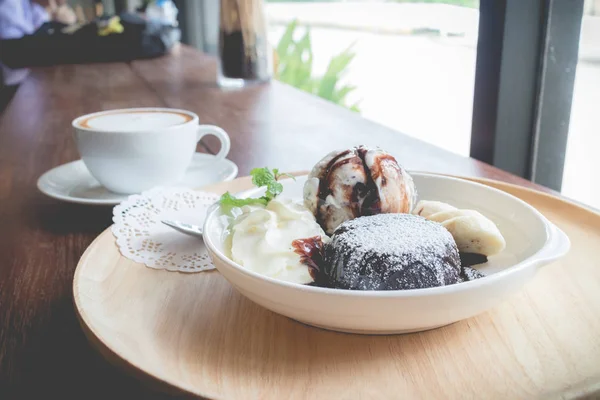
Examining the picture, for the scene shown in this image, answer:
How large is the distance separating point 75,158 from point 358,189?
0.68 meters

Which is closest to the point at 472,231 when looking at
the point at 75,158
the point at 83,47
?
the point at 75,158

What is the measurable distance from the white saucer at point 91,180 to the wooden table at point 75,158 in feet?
0.08

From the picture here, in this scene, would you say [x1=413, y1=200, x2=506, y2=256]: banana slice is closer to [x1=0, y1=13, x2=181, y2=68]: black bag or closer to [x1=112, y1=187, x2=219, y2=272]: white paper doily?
[x1=112, y1=187, x2=219, y2=272]: white paper doily

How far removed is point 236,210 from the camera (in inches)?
22.6

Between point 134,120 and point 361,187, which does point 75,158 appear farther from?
point 361,187

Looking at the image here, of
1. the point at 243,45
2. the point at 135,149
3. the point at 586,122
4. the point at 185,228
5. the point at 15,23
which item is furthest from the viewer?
the point at 15,23

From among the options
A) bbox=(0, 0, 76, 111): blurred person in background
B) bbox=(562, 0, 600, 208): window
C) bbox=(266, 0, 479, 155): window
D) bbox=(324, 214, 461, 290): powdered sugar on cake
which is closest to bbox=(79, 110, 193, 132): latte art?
bbox=(324, 214, 461, 290): powdered sugar on cake

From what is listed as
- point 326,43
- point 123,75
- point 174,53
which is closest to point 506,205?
point 123,75

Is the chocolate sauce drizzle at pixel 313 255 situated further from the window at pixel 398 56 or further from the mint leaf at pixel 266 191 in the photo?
the window at pixel 398 56

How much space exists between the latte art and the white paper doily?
0.44 ft

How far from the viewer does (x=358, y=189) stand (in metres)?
0.56

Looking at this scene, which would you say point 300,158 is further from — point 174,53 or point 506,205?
point 174,53

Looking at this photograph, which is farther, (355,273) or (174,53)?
(174,53)

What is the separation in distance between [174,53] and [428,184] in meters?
2.22
